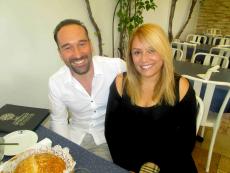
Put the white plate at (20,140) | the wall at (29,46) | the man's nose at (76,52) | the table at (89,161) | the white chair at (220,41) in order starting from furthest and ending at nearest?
1. the white chair at (220,41)
2. the wall at (29,46)
3. the man's nose at (76,52)
4. the white plate at (20,140)
5. the table at (89,161)

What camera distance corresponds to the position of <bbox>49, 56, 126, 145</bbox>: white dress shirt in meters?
1.33

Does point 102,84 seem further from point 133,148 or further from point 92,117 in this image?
point 133,148

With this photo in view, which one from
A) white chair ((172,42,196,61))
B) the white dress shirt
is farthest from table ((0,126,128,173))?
white chair ((172,42,196,61))

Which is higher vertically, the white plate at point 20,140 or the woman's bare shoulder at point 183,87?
the woman's bare shoulder at point 183,87

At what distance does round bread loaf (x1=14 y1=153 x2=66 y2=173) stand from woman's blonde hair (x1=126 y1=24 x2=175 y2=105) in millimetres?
644

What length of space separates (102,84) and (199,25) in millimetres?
5541

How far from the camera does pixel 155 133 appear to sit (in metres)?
1.24

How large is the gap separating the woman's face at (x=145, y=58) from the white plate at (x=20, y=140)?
0.64 metres

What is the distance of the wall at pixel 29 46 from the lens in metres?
1.78

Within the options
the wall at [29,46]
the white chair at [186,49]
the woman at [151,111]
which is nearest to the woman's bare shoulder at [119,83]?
the woman at [151,111]

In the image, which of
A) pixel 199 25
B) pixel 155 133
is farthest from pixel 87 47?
pixel 199 25

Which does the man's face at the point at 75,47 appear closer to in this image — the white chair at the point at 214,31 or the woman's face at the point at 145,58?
the woman's face at the point at 145,58

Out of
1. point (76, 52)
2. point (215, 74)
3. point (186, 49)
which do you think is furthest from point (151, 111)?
point (186, 49)

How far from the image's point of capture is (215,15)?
571 centimetres
